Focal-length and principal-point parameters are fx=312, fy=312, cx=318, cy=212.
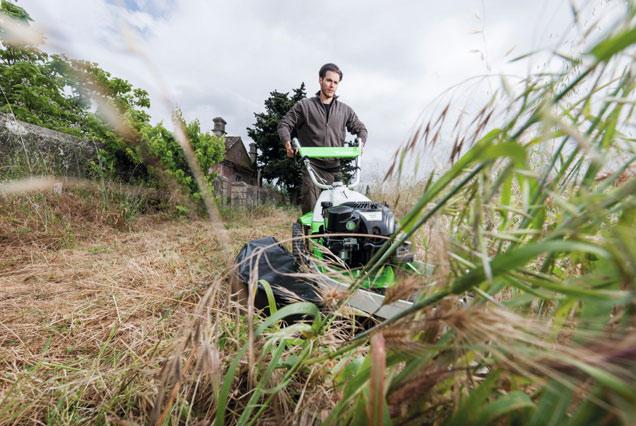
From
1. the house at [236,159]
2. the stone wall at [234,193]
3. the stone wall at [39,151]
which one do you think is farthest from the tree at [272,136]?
the stone wall at [39,151]

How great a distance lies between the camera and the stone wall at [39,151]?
384 cm

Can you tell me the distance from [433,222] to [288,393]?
41cm

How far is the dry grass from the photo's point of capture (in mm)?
743

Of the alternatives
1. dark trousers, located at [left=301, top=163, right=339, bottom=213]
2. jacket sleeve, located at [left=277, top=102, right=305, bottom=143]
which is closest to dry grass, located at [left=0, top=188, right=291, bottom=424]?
dark trousers, located at [left=301, top=163, right=339, bottom=213]

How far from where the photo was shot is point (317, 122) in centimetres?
326

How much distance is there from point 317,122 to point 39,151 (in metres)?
3.98

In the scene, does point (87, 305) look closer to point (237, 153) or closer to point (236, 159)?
point (236, 159)

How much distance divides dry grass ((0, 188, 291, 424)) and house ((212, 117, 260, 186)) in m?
16.8

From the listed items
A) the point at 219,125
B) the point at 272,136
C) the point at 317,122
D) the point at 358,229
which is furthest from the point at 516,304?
the point at 219,125

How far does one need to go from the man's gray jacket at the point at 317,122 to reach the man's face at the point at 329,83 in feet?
0.31

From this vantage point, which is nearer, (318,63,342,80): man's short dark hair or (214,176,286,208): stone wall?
(318,63,342,80): man's short dark hair

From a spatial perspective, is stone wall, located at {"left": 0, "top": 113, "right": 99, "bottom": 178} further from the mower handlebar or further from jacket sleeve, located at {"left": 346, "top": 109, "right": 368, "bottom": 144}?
jacket sleeve, located at {"left": 346, "top": 109, "right": 368, "bottom": 144}

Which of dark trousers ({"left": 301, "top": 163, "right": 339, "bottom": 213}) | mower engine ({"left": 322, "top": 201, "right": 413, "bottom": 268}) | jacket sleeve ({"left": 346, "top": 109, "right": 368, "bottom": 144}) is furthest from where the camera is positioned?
jacket sleeve ({"left": 346, "top": 109, "right": 368, "bottom": 144})

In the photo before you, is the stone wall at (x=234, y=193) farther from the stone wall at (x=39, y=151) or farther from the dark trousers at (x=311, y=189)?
the dark trousers at (x=311, y=189)
